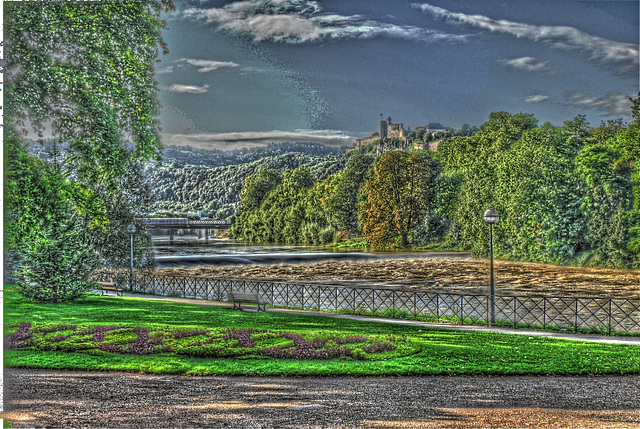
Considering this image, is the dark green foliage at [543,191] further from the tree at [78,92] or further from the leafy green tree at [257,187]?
the tree at [78,92]

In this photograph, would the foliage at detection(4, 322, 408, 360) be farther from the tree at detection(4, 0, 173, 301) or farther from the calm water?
the calm water

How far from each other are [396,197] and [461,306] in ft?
72.9

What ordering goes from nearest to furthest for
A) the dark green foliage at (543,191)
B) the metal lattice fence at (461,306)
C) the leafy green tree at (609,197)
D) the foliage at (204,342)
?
the foliage at (204,342), the metal lattice fence at (461,306), the leafy green tree at (609,197), the dark green foliage at (543,191)

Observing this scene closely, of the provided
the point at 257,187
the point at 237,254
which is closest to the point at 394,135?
the point at 257,187

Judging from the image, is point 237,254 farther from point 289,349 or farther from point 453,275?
point 289,349

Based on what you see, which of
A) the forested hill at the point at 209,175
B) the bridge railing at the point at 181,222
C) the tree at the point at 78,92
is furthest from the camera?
the bridge railing at the point at 181,222

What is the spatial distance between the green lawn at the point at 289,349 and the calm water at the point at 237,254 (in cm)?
1748

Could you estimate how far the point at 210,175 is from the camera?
24.7m

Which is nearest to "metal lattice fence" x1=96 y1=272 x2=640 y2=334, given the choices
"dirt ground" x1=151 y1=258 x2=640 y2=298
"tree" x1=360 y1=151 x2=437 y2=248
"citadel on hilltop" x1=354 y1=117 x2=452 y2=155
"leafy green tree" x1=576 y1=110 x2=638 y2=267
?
"dirt ground" x1=151 y1=258 x2=640 y2=298

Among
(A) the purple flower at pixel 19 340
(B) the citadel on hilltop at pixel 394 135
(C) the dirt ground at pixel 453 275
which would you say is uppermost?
(B) the citadel on hilltop at pixel 394 135

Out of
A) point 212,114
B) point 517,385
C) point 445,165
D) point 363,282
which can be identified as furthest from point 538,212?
point 517,385

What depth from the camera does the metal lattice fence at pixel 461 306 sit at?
38.2 feet

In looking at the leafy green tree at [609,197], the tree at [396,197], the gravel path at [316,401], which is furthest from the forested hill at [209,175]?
the gravel path at [316,401]

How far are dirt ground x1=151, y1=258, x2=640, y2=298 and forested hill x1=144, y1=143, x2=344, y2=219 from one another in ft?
10.4
